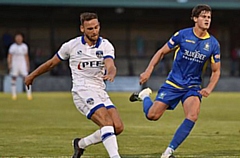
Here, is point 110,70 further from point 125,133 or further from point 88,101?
point 125,133

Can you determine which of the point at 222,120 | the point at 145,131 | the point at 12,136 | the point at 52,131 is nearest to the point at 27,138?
the point at 12,136

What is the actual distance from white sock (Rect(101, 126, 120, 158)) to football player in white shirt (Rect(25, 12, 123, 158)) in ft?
0.38

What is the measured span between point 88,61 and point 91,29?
45cm

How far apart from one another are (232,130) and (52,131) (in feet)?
11.6

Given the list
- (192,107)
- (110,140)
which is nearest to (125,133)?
(192,107)

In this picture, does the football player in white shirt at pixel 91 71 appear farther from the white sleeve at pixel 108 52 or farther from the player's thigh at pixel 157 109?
the player's thigh at pixel 157 109

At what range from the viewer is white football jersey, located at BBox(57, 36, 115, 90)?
977 cm

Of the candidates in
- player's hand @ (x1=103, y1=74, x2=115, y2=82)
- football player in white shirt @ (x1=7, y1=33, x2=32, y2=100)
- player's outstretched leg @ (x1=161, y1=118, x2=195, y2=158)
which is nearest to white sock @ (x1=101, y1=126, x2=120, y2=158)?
player's hand @ (x1=103, y1=74, x2=115, y2=82)

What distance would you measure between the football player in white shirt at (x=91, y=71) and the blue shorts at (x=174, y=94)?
1234 millimetres

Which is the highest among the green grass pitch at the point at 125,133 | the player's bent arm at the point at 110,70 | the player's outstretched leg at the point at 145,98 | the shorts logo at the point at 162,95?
the player's bent arm at the point at 110,70

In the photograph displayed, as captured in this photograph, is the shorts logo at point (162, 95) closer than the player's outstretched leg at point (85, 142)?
No

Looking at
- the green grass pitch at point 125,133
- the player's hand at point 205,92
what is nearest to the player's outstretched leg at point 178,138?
the player's hand at point 205,92

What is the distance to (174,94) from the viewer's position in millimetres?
10727

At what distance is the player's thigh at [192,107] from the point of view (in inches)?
406
